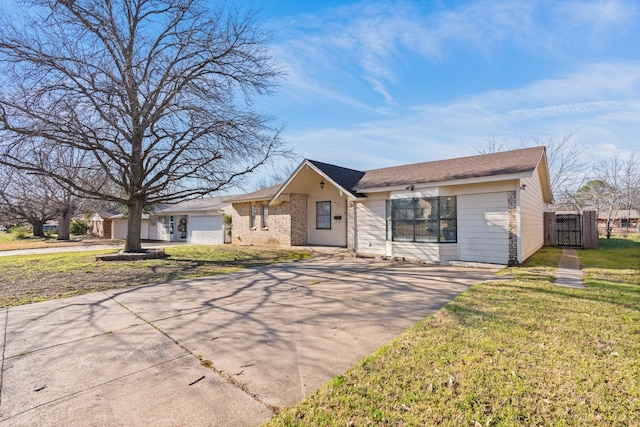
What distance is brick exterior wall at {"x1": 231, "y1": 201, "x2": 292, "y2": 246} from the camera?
55.0ft

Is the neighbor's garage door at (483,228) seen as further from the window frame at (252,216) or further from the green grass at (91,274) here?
the window frame at (252,216)

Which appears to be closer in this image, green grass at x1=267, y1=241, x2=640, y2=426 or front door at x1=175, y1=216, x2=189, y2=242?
green grass at x1=267, y1=241, x2=640, y2=426

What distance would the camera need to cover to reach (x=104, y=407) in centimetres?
264

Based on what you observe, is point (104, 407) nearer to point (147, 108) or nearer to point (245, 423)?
point (245, 423)

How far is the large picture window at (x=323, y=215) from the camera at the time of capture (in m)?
16.5

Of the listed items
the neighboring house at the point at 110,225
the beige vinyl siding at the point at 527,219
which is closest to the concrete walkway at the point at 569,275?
the beige vinyl siding at the point at 527,219

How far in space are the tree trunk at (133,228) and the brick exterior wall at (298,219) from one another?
6.88m

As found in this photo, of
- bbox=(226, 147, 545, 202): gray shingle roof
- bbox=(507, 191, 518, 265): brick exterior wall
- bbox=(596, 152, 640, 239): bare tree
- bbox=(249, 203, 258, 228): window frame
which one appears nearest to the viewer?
bbox=(507, 191, 518, 265): brick exterior wall

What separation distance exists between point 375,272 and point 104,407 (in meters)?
7.47

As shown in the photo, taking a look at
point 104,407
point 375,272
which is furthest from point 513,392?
point 375,272

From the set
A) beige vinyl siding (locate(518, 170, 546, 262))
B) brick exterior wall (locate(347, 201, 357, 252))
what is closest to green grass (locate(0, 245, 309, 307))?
brick exterior wall (locate(347, 201, 357, 252))

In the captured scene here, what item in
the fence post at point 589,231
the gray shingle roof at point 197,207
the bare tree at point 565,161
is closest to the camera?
the fence post at point 589,231

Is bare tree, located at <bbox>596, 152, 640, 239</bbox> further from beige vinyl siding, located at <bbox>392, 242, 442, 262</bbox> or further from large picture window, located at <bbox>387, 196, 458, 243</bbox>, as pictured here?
beige vinyl siding, located at <bbox>392, 242, 442, 262</bbox>

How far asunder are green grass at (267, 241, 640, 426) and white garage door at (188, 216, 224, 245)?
19912mm
